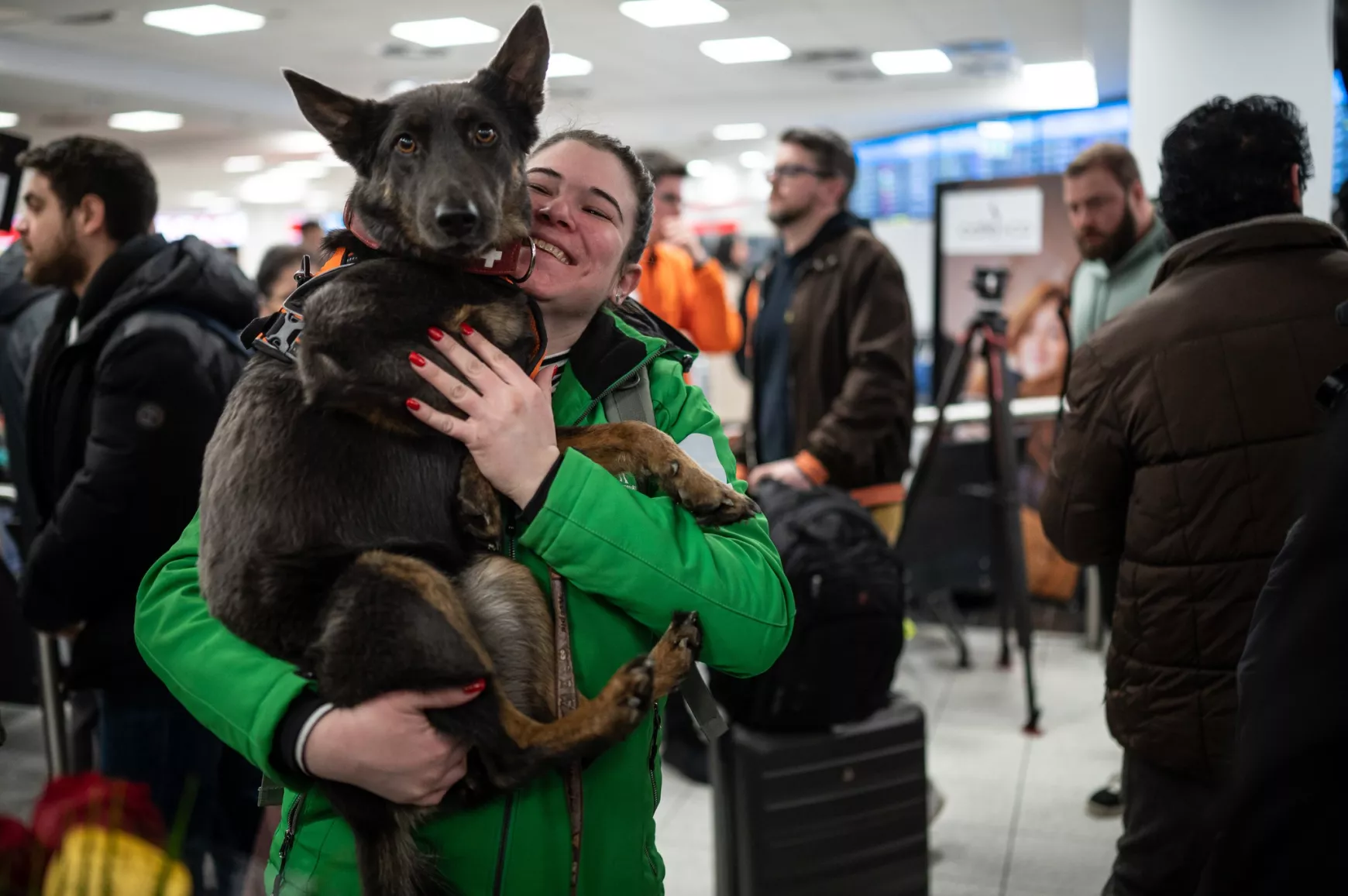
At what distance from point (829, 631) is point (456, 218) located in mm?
1294

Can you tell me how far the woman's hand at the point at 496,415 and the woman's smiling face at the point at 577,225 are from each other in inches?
7.1

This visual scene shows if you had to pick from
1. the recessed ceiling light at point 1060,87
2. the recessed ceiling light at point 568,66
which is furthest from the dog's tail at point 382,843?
the recessed ceiling light at point 1060,87

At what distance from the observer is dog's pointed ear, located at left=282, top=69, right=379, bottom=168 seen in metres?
1.38

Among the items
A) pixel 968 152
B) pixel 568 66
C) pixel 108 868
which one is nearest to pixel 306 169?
pixel 568 66

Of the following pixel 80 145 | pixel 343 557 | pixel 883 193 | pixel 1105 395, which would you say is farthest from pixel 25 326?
pixel 883 193

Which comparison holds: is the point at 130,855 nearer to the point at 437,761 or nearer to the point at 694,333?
the point at 437,761

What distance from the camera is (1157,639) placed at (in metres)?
1.92

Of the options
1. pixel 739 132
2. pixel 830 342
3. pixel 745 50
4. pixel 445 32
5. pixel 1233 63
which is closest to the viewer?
pixel 830 342

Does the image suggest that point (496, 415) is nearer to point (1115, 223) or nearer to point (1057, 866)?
point (1057, 866)

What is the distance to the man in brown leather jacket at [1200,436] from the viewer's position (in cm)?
182

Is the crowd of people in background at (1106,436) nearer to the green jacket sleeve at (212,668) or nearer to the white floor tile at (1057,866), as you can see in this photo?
the white floor tile at (1057,866)

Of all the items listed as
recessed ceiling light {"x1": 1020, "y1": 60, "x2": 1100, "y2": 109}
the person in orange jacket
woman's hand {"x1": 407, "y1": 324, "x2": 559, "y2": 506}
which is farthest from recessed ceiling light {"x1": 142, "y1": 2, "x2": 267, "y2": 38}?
woman's hand {"x1": 407, "y1": 324, "x2": 559, "y2": 506}

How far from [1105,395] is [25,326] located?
3.27 meters

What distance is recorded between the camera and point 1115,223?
3541mm
